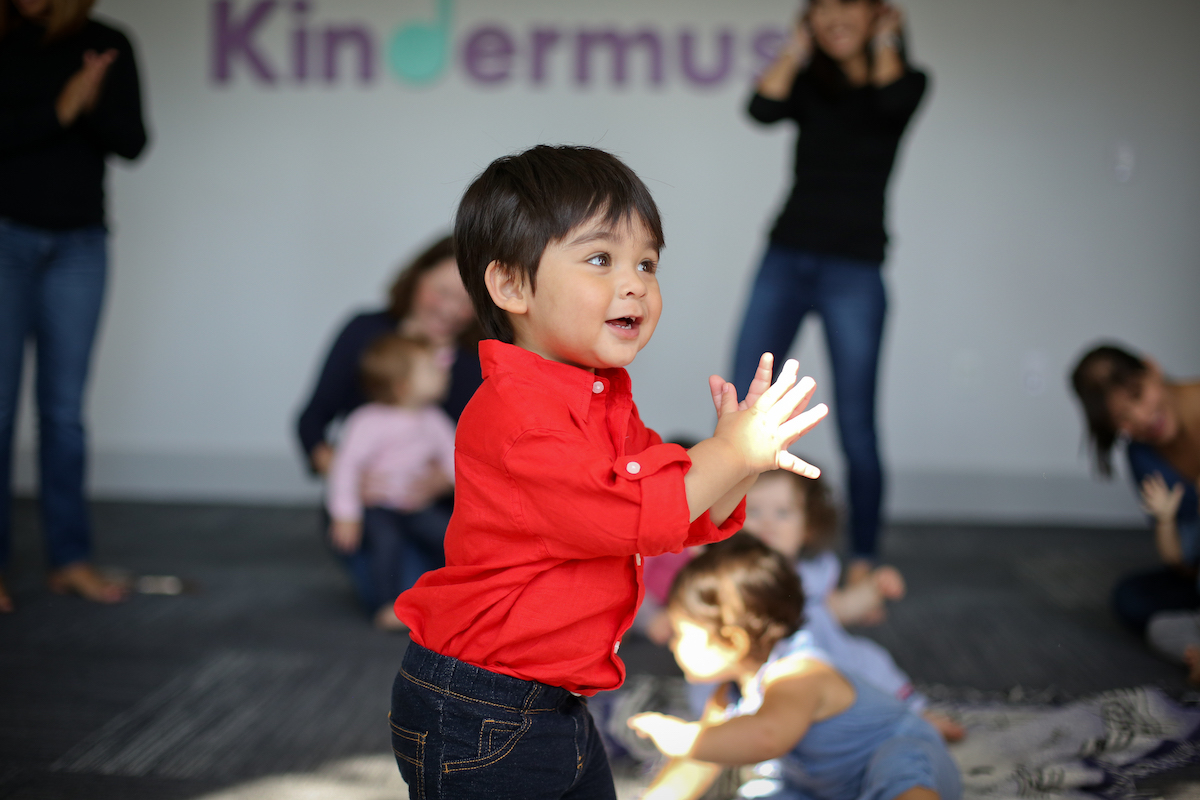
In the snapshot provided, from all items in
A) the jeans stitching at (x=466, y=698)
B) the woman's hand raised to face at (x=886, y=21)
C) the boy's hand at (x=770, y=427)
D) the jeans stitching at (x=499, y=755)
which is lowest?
the jeans stitching at (x=499, y=755)

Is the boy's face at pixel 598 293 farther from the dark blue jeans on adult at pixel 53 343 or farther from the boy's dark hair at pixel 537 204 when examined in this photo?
the dark blue jeans on adult at pixel 53 343

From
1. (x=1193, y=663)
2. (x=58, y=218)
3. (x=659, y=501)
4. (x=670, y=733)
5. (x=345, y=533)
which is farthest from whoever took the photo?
(x=345, y=533)

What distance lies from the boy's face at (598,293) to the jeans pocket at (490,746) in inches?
13.9

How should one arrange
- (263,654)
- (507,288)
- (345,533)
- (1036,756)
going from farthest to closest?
(345,533) → (263,654) → (1036,756) → (507,288)

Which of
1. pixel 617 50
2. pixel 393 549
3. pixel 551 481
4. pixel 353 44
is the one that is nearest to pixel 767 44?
pixel 617 50

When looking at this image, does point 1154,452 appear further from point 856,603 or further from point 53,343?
point 53,343

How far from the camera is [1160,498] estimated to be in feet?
6.99

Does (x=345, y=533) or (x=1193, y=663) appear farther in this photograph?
(x=345, y=533)

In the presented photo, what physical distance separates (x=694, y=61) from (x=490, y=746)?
3.11 metres

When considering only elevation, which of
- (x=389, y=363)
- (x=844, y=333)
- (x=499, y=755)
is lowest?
(x=499, y=755)

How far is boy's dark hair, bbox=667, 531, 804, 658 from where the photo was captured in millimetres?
1305

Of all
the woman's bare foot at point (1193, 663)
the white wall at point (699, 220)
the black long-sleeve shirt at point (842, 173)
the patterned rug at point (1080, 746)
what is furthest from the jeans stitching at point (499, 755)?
the white wall at point (699, 220)

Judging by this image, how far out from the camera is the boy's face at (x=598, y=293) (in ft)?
2.94

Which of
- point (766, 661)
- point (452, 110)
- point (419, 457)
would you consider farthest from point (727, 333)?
point (766, 661)
